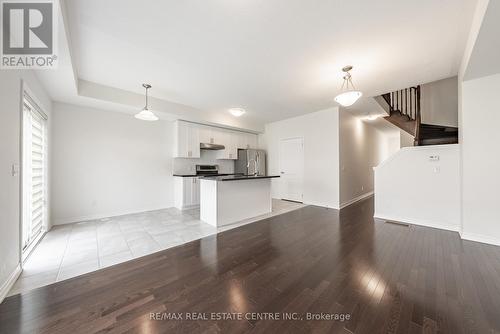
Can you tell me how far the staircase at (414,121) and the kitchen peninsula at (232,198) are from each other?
12.9ft

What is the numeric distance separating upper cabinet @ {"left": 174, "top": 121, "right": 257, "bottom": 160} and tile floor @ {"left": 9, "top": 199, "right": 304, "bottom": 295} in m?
1.91

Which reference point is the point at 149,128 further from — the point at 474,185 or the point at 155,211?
the point at 474,185

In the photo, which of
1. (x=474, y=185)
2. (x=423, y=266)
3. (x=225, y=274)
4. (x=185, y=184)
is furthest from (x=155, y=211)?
(x=474, y=185)

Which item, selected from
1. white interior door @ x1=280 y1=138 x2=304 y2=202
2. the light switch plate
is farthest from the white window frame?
the light switch plate

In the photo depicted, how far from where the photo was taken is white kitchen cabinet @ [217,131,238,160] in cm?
622

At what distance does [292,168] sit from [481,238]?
4137mm

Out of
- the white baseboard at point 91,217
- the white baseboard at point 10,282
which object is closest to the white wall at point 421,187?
the white baseboard at point 10,282

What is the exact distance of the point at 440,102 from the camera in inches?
205

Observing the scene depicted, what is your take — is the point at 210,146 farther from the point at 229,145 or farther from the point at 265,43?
the point at 265,43

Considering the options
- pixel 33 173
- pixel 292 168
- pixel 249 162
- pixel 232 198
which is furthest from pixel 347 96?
pixel 33 173

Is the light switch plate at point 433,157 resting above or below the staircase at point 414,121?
below

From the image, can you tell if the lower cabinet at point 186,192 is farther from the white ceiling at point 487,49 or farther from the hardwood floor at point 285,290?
the white ceiling at point 487,49

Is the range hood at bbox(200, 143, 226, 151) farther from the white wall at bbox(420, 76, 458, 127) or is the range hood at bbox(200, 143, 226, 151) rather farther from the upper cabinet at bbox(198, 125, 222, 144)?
the white wall at bbox(420, 76, 458, 127)

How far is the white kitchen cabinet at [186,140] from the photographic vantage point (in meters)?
5.23
